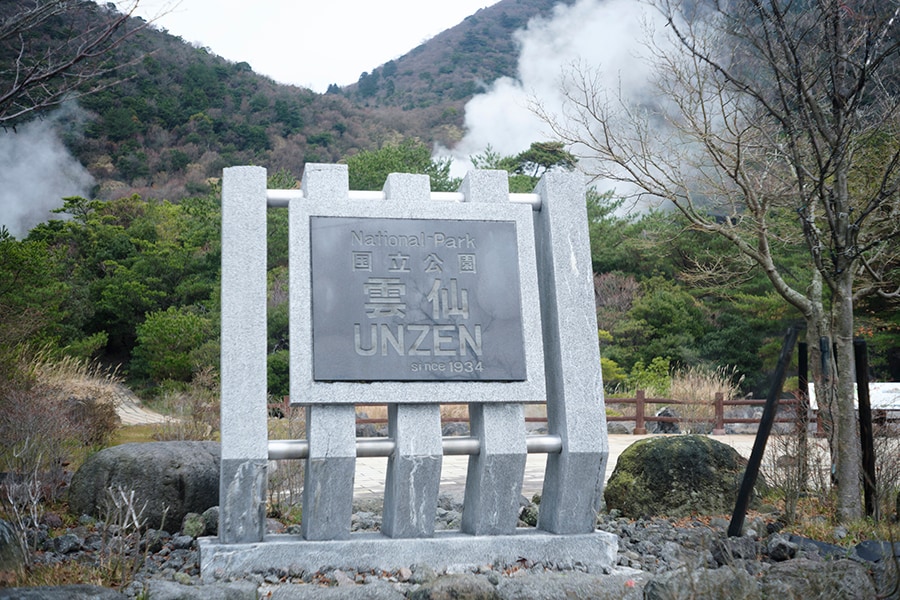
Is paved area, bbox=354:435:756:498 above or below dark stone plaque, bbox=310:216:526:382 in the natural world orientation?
below

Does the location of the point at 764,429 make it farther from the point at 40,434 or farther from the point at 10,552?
the point at 40,434

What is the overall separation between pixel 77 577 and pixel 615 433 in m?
13.6

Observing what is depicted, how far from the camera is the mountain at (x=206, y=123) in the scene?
39.7 metres

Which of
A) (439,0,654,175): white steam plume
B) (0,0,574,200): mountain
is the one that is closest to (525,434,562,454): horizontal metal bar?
(0,0,574,200): mountain

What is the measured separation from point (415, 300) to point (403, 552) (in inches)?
56.3

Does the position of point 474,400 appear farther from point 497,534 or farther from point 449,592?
point 449,592

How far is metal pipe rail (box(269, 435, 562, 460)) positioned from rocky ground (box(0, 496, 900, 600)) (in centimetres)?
63

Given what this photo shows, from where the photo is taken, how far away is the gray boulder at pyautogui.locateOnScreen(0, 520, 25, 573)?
364cm

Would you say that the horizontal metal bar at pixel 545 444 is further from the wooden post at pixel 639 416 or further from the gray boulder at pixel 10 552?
the wooden post at pixel 639 416

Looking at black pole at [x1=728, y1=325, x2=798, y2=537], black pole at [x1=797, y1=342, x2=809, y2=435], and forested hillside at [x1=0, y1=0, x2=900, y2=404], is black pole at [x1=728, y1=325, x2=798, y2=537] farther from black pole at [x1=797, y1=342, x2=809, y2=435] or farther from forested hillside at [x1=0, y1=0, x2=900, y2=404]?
forested hillside at [x1=0, y1=0, x2=900, y2=404]

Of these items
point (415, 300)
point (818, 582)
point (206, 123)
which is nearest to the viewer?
point (818, 582)

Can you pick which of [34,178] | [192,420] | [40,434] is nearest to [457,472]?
[192,420]

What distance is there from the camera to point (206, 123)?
43.7 m

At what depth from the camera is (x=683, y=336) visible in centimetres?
2366
